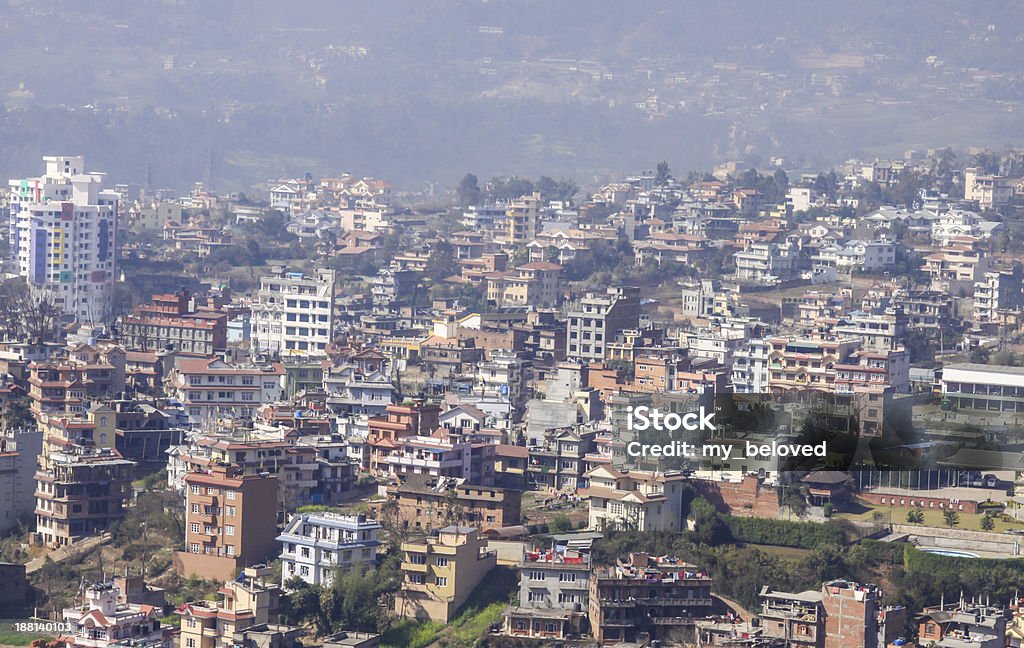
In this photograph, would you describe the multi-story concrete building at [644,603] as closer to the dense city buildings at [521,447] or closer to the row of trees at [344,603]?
the dense city buildings at [521,447]

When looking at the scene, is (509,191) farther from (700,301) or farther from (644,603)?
(644,603)

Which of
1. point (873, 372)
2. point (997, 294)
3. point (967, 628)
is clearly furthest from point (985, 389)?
point (997, 294)

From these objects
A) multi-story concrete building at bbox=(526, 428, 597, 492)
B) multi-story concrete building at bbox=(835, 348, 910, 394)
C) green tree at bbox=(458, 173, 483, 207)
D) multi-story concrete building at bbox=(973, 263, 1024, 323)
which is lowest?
multi-story concrete building at bbox=(526, 428, 597, 492)

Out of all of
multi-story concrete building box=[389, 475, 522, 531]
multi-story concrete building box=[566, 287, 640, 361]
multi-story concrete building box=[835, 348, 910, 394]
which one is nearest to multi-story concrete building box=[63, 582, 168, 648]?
multi-story concrete building box=[389, 475, 522, 531]

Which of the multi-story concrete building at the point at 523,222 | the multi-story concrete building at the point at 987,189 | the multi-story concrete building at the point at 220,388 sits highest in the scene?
the multi-story concrete building at the point at 987,189

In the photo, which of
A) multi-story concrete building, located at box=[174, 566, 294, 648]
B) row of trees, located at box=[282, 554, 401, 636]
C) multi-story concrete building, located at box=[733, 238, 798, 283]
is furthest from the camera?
multi-story concrete building, located at box=[733, 238, 798, 283]

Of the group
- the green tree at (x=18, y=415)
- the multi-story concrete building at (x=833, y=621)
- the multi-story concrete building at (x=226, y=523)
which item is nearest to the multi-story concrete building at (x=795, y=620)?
the multi-story concrete building at (x=833, y=621)

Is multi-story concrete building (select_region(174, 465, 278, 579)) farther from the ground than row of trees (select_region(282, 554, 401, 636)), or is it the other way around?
multi-story concrete building (select_region(174, 465, 278, 579))

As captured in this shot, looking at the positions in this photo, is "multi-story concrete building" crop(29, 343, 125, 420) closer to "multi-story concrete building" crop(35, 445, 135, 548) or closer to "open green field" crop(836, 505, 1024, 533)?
"multi-story concrete building" crop(35, 445, 135, 548)
